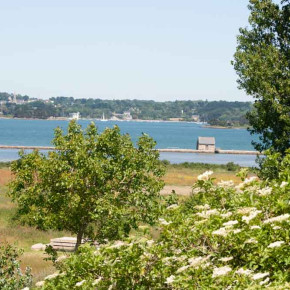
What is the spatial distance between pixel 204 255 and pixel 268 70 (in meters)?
18.4

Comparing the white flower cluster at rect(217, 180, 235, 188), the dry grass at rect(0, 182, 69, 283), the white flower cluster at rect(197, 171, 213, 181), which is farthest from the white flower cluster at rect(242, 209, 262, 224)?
the dry grass at rect(0, 182, 69, 283)

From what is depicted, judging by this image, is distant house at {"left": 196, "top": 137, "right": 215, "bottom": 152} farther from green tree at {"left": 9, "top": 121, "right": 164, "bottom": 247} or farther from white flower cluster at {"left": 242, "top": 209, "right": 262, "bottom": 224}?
white flower cluster at {"left": 242, "top": 209, "right": 262, "bottom": 224}

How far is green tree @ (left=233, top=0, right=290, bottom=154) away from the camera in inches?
1001

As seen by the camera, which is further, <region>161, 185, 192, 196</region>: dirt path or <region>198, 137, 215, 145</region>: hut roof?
<region>198, 137, 215, 145</region>: hut roof

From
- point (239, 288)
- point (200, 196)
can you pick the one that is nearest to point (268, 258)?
point (239, 288)

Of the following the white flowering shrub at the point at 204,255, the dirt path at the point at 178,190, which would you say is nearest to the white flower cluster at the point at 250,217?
the white flowering shrub at the point at 204,255

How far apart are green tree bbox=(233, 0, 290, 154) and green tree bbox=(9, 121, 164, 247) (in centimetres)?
598

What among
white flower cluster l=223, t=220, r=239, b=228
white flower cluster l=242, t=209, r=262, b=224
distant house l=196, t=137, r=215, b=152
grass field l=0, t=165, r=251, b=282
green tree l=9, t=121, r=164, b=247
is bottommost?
distant house l=196, t=137, r=215, b=152

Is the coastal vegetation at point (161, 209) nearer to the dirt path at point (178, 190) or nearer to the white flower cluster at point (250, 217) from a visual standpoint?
the white flower cluster at point (250, 217)

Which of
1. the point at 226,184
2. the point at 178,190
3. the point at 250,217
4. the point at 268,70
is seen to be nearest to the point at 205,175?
the point at 226,184

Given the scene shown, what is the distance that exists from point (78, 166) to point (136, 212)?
2.67 meters

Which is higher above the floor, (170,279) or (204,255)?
(204,255)

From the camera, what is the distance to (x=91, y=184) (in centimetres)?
2127

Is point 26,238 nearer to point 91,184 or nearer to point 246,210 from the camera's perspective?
point 91,184
